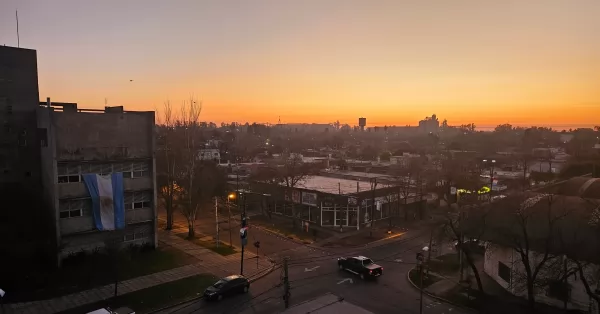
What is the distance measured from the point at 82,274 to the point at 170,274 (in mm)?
6536

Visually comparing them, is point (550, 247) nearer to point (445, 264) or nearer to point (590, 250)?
point (590, 250)

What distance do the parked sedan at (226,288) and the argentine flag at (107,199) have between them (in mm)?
12849

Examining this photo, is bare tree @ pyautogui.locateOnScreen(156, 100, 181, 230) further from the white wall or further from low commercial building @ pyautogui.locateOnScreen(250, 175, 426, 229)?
the white wall

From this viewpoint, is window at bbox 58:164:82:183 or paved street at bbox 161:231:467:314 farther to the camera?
window at bbox 58:164:82:183

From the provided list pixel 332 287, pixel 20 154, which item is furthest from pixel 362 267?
pixel 20 154

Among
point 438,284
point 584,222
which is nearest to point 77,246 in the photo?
point 438,284

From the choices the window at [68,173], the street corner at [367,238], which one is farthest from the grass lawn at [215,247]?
the window at [68,173]

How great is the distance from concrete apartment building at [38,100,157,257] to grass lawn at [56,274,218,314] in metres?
5.91

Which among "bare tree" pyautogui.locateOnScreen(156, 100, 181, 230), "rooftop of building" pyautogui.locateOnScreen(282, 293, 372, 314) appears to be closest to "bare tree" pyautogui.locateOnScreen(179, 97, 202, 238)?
"bare tree" pyautogui.locateOnScreen(156, 100, 181, 230)

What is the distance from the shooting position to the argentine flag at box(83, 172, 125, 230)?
33.0m

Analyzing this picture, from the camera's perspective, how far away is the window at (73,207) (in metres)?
32.0

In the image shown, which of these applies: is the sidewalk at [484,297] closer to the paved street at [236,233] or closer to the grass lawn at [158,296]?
the paved street at [236,233]

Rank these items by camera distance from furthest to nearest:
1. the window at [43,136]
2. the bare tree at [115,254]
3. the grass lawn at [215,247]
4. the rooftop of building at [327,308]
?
the grass lawn at [215,247]
the window at [43,136]
the bare tree at [115,254]
the rooftop of building at [327,308]

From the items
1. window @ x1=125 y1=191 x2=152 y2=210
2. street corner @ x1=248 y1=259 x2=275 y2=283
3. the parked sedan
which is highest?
window @ x1=125 y1=191 x2=152 y2=210
